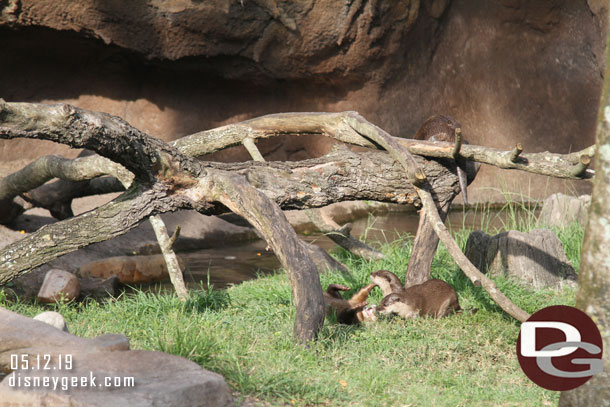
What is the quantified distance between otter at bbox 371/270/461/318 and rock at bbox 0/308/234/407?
82.8 inches

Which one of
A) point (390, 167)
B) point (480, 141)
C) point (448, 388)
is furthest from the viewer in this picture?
point (480, 141)

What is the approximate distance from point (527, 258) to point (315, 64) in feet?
21.5

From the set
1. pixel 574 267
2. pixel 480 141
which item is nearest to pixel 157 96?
pixel 480 141

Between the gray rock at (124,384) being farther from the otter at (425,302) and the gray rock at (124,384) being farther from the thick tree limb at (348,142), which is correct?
the thick tree limb at (348,142)

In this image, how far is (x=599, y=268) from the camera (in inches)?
103

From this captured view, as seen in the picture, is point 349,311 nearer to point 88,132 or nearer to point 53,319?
point 53,319

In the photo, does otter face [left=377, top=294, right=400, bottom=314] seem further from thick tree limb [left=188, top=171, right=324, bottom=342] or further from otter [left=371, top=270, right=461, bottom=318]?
thick tree limb [left=188, top=171, right=324, bottom=342]

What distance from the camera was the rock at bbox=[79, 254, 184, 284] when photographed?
707 centimetres

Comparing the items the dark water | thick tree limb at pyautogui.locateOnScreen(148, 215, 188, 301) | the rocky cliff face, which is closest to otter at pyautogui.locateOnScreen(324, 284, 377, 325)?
thick tree limb at pyautogui.locateOnScreen(148, 215, 188, 301)

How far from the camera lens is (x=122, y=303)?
518 centimetres

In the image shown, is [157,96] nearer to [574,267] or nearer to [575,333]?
[574,267]

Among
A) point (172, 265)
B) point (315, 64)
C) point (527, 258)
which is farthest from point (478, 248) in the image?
point (315, 64)

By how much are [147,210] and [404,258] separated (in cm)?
274

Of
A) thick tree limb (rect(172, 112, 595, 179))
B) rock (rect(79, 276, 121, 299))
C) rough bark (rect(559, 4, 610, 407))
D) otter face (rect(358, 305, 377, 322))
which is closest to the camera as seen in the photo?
rough bark (rect(559, 4, 610, 407))
